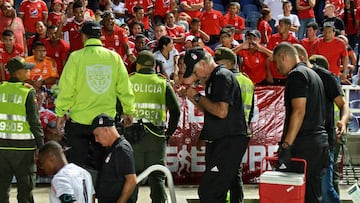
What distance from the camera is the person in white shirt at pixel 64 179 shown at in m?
6.11

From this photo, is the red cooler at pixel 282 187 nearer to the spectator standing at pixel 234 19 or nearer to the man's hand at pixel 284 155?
the man's hand at pixel 284 155

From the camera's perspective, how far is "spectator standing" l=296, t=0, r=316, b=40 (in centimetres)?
1792

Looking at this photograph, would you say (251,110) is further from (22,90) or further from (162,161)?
(22,90)

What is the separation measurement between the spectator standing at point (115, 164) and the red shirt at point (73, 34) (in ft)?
23.5

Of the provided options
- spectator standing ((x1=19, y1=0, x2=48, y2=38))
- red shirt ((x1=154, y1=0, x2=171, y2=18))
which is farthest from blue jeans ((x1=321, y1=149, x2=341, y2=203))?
red shirt ((x1=154, y1=0, x2=171, y2=18))

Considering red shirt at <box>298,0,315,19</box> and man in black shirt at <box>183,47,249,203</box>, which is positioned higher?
red shirt at <box>298,0,315,19</box>

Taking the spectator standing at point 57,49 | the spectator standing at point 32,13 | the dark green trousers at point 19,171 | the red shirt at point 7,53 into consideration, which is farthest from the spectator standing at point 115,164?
the spectator standing at point 32,13

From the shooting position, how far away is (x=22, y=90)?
28.6 feet

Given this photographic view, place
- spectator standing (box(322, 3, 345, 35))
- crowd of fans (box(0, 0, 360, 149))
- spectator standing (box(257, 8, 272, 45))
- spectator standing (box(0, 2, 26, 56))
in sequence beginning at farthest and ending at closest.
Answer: spectator standing (box(322, 3, 345, 35)), spectator standing (box(257, 8, 272, 45)), spectator standing (box(0, 2, 26, 56)), crowd of fans (box(0, 0, 360, 149))

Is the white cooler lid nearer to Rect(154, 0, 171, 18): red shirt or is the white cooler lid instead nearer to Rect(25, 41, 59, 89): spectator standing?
Rect(25, 41, 59, 89): spectator standing

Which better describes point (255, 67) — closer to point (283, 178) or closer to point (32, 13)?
point (32, 13)

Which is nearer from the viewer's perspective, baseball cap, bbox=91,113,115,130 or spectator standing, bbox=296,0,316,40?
baseball cap, bbox=91,113,115,130

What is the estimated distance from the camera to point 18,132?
8812mm

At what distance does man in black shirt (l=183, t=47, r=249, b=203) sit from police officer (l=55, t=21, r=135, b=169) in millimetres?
929
